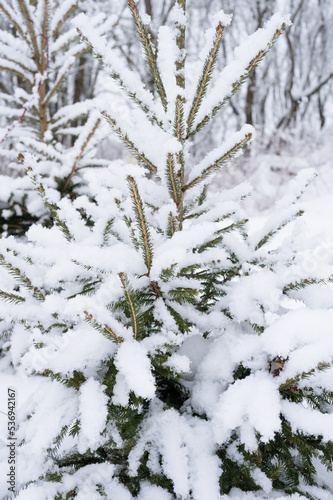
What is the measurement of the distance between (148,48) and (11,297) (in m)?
0.96

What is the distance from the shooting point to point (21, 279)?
1.07 metres

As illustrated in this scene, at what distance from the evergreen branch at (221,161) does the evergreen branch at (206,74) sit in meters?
0.16

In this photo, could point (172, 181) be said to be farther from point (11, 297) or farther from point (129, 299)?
point (11, 297)

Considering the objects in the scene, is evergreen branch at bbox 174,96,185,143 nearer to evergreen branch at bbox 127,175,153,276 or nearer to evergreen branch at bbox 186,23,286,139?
evergreen branch at bbox 186,23,286,139

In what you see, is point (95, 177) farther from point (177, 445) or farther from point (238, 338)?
point (177, 445)

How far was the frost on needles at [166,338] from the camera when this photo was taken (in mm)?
892

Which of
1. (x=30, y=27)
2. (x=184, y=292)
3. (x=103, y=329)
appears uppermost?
(x=30, y=27)

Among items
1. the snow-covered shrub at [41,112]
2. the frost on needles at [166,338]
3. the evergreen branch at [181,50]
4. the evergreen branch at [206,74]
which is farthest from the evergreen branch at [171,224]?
the snow-covered shrub at [41,112]

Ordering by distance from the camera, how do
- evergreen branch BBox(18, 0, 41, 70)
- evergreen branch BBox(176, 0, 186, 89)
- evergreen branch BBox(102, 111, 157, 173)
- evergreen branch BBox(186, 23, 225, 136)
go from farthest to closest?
evergreen branch BBox(18, 0, 41, 70)
evergreen branch BBox(176, 0, 186, 89)
evergreen branch BBox(102, 111, 157, 173)
evergreen branch BBox(186, 23, 225, 136)

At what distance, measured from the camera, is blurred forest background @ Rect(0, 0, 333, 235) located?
2348 millimetres

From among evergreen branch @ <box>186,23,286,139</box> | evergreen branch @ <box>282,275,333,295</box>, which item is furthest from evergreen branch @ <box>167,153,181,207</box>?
evergreen branch @ <box>282,275,333,295</box>

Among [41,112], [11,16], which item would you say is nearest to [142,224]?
[41,112]

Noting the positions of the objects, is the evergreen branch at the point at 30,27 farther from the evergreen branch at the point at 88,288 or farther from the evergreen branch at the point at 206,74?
the evergreen branch at the point at 88,288

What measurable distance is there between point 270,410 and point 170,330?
347mm
